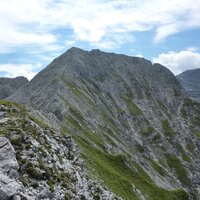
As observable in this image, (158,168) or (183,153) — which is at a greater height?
(183,153)

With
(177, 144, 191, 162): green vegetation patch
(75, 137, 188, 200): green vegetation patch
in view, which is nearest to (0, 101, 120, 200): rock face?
(75, 137, 188, 200): green vegetation patch

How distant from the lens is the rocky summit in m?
34.0

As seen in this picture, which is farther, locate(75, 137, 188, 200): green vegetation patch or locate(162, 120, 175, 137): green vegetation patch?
locate(162, 120, 175, 137): green vegetation patch

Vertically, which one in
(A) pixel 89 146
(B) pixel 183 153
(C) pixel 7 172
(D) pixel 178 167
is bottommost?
(D) pixel 178 167

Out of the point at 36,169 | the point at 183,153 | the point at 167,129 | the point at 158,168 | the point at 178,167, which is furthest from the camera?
the point at 167,129

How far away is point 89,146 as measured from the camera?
90.8 meters

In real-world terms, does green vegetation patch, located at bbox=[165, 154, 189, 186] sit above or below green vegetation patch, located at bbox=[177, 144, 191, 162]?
below

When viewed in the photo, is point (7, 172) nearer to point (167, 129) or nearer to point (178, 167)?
point (178, 167)

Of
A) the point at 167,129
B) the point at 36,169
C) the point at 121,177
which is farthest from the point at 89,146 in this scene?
the point at 167,129

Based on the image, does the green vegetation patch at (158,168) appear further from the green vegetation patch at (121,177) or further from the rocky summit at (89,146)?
the green vegetation patch at (121,177)

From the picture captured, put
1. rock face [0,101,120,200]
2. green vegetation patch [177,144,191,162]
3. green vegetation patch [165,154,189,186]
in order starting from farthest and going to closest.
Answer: green vegetation patch [177,144,191,162]
green vegetation patch [165,154,189,186]
rock face [0,101,120,200]

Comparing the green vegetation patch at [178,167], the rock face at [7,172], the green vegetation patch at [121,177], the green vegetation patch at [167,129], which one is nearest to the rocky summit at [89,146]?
the green vegetation patch at [121,177]

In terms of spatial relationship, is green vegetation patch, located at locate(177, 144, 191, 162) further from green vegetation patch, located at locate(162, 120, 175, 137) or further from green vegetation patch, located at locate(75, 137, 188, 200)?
green vegetation patch, located at locate(75, 137, 188, 200)

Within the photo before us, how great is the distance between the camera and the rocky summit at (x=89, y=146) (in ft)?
111
